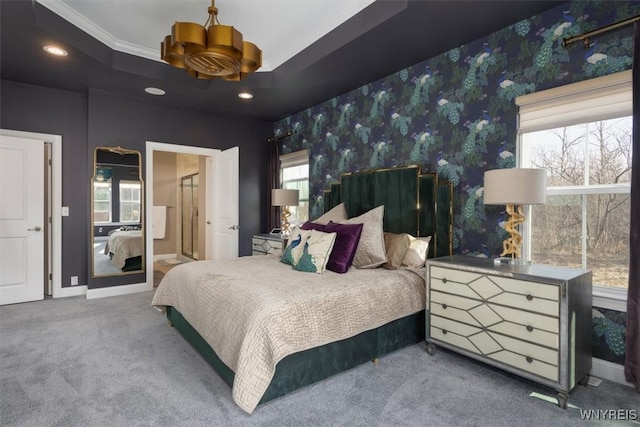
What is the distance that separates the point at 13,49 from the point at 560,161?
194 inches

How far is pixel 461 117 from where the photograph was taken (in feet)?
9.92

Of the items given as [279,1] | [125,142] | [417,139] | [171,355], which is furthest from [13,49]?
[417,139]

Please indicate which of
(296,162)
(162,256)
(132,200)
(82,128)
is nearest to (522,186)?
(296,162)

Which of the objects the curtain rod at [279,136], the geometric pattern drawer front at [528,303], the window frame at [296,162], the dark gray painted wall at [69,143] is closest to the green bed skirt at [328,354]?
the geometric pattern drawer front at [528,303]

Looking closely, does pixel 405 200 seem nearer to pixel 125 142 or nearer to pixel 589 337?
pixel 589 337

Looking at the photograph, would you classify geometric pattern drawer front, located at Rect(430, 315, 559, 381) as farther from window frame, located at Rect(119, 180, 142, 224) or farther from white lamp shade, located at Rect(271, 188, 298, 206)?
window frame, located at Rect(119, 180, 142, 224)

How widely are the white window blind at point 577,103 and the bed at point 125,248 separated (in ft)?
15.5

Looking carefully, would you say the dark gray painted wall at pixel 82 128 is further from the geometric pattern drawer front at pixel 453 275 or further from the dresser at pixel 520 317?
the dresser at pixel 520 317

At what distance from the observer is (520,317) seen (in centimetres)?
209

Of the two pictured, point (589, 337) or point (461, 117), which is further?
point (461, 117)

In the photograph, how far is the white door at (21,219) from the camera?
3914 mm

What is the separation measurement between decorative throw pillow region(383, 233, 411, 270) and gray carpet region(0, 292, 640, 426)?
70cm

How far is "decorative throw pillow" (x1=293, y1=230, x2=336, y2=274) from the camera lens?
277cm

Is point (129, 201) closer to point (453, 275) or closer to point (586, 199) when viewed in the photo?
point (453, 275)
